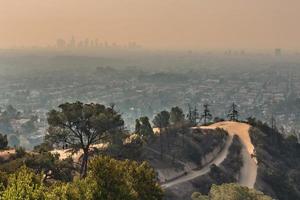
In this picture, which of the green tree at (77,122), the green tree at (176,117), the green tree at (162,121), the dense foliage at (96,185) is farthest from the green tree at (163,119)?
the dense foliage at (96,185)

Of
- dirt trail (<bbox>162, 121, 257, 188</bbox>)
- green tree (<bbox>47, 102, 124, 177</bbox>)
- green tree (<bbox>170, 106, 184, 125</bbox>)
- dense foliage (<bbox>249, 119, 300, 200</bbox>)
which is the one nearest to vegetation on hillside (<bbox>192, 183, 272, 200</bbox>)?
green tree (<bbox>47, 102, 124, 177</bbox>)

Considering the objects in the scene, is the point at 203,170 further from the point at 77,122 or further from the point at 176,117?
the point at 77,122

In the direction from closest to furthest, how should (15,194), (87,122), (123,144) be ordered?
(15,194)
(87,122)
(123,144)

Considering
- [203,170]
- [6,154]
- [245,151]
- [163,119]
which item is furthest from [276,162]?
[6,154]

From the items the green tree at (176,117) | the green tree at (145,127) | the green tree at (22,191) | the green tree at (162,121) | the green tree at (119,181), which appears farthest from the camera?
the green tree at (176,117)

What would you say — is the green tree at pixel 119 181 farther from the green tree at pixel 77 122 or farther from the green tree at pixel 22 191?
the green tree at pixel 77 122

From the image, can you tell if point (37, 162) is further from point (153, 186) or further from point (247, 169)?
point (247, 169)

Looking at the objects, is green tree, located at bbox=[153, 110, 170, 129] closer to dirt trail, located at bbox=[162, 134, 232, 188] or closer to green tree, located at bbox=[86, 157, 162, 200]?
dirt trail, located at bbox=[162, 134, 232, 188]

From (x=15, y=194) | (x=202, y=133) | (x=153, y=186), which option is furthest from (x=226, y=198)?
(x=202, y=133)

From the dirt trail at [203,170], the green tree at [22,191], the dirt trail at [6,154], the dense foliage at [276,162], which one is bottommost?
the dense foliage at [276,162]
